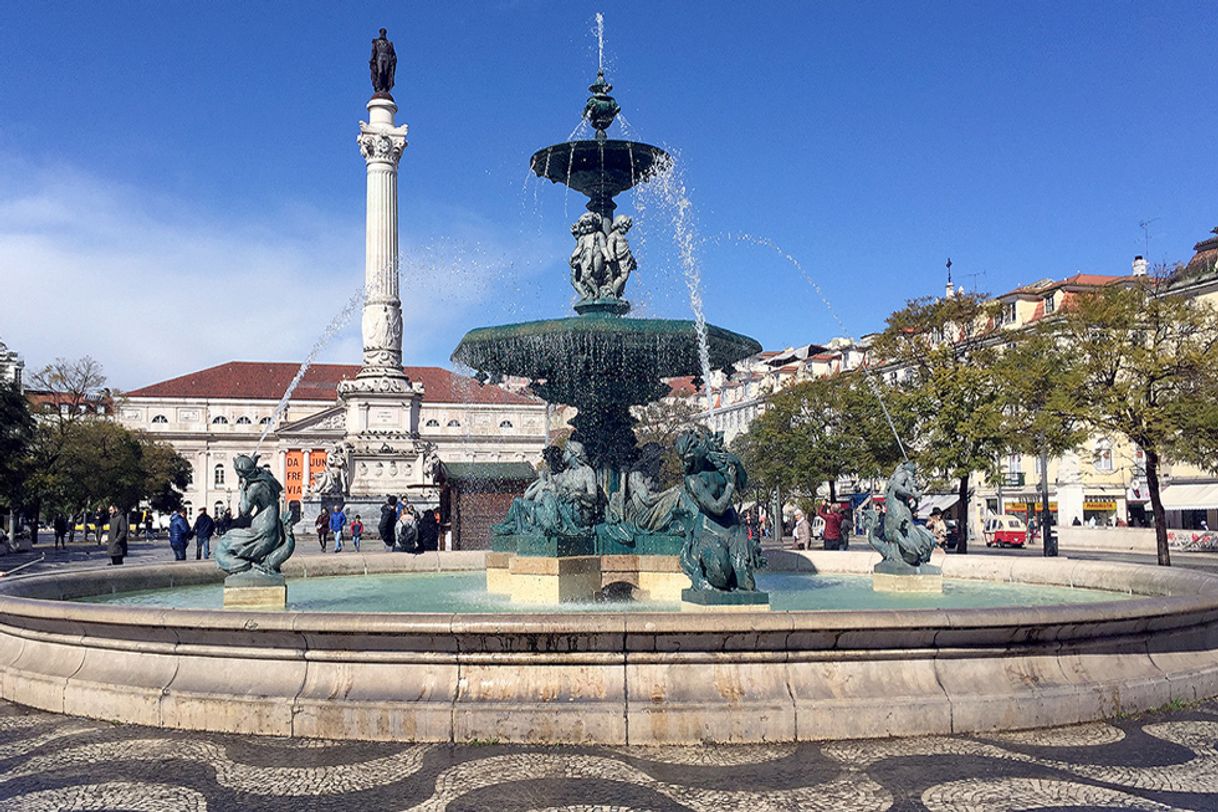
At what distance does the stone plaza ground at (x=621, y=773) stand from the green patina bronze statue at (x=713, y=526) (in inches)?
86.2

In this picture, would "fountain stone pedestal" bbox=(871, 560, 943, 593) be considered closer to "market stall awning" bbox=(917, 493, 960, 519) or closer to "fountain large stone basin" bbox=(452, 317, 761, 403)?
"fountain large stone basin" bbox=(452, 317, 761, 403)

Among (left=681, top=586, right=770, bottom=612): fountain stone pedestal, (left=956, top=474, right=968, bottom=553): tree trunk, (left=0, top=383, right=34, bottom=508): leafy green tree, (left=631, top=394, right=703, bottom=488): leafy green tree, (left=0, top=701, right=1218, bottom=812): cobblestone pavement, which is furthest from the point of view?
(left=631, top=394, right=703, bottom=488): leafy green tree

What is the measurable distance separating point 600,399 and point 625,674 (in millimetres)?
6798

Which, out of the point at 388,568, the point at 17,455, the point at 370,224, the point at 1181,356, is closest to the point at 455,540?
the point at 388,568

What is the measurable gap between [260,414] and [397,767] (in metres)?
109

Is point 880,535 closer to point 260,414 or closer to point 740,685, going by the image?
point 740,685

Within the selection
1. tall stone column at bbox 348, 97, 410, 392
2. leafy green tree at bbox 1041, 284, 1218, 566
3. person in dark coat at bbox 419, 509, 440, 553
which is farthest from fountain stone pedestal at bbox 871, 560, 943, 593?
tall stone column at bbox 348, 97, 410, 392

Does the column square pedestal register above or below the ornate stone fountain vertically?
below

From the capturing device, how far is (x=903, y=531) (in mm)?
11938

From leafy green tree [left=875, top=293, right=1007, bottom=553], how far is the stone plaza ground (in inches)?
969

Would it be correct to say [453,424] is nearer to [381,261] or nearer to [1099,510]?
[381,261]

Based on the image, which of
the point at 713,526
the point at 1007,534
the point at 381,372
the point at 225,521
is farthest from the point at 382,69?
the point at 713,526

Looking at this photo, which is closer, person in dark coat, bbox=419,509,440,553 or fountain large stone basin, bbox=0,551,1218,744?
fountain large stone basin, bbox=0,551,1218,744

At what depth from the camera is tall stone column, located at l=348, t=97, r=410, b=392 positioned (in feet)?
185
